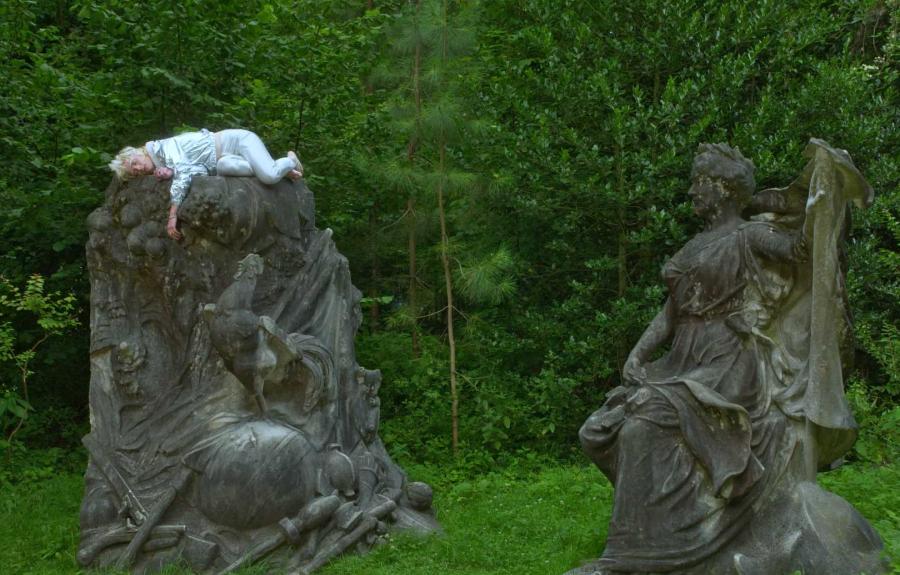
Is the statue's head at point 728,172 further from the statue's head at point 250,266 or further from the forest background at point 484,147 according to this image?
the forest background at point 484,147

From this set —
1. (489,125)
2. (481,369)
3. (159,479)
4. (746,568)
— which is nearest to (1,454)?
(159,479)

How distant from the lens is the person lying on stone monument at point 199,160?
7238 millimetres

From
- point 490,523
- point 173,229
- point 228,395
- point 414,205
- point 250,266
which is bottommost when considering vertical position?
point 490,523

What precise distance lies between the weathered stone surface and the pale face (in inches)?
3.3

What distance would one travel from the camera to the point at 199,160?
7.29 m

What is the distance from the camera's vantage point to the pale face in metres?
7.27

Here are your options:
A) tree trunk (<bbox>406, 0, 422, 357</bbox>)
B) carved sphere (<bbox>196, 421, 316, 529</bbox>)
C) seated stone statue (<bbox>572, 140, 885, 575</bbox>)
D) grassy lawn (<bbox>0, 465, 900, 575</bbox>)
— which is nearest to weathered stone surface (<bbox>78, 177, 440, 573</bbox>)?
carved sphere (<bbox>196, 421, 316, 529</bbox>)

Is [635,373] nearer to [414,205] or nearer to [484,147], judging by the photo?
[484,147]

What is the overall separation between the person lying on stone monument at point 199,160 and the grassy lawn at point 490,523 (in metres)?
2.32

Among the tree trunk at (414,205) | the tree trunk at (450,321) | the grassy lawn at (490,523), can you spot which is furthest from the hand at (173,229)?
the tree trunk at (414,205)

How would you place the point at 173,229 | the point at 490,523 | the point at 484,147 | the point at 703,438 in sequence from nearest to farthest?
the point at 703,438, the point at 173,229, the point at 490,523, the point at 484,147

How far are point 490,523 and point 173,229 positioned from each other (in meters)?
2.90

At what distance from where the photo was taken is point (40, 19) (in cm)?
1166

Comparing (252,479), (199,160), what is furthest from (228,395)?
(199,160)
